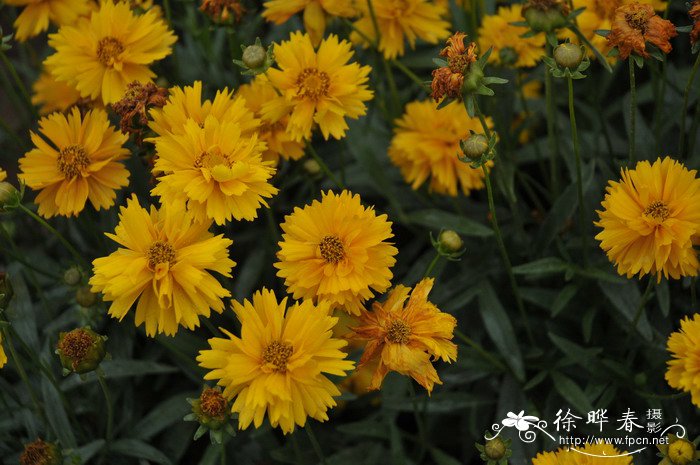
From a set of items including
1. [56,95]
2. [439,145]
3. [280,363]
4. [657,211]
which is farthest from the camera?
[56,95]

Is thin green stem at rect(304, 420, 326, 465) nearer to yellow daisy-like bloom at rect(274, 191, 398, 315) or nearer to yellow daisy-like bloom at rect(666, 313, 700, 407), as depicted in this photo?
yellow daisy-like bloom at rect(274, 191, 398, 315)

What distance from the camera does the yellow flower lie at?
201 cm

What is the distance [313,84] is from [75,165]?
1.75ft

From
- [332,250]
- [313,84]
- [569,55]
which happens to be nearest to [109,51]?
[313,84]

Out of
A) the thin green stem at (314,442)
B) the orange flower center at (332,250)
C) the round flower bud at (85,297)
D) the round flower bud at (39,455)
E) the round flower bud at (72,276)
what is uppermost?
the orange flower center at (332,250)

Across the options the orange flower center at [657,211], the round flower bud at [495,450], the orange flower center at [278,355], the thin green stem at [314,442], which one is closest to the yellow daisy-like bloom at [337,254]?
the orange flower center at [278,355]

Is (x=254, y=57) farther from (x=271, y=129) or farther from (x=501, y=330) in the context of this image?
(x=501, y=330)

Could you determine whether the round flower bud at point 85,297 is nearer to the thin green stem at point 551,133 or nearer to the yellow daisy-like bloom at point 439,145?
the yellow daisy-like bloom at point 439,145

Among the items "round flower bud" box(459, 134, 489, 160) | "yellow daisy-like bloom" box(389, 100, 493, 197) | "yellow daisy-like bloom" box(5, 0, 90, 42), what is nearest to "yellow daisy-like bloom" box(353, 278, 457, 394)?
"round flower bud" box(459, 134, 489, 160)

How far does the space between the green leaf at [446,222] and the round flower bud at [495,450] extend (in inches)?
23.4

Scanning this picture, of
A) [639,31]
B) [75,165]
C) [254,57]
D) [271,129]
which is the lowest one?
[75,165]

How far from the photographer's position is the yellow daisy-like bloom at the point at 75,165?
168 centimetres

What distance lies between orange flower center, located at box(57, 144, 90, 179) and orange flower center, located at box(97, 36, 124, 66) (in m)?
0.24

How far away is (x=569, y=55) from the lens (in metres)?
1.39
